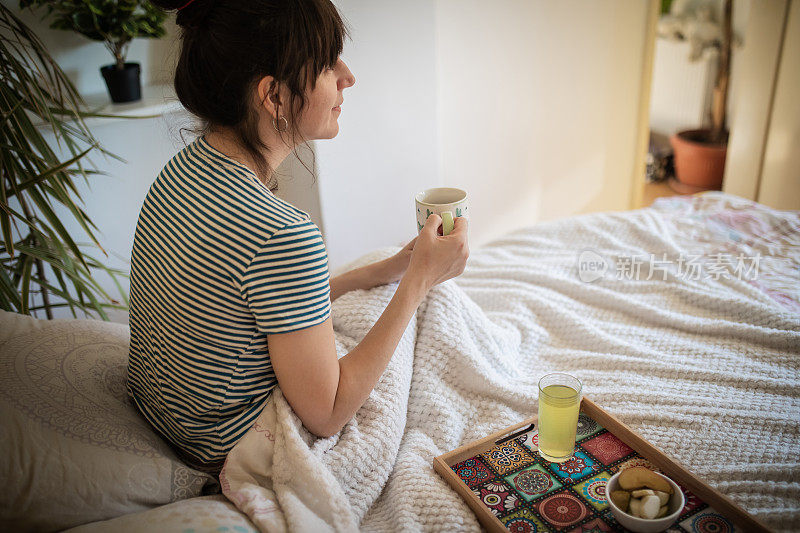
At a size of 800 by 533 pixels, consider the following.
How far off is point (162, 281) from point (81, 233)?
1.35 m

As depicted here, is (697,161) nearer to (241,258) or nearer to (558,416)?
(558,416)

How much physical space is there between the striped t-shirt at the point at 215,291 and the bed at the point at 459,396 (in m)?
0.06

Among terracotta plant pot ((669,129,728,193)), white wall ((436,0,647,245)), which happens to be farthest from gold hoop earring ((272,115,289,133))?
terracotta plant pot ((669,129,728,193))

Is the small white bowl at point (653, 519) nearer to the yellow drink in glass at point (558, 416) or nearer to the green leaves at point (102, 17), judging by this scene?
the yellow drink in glass at point (558, 416)

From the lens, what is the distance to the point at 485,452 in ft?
3.57

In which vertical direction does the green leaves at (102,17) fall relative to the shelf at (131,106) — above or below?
above

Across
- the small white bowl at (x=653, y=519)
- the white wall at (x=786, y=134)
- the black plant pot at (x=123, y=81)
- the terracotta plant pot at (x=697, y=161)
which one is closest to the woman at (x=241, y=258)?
the small white bowl at (x=653, y=519)

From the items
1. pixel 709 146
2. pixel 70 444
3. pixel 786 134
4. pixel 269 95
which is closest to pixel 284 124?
pixel 269 95

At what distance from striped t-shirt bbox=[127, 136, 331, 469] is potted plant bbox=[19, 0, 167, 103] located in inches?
42.2

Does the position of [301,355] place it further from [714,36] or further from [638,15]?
[714,36]

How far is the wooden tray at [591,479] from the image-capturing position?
912 mm

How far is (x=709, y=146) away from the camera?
3.50 m

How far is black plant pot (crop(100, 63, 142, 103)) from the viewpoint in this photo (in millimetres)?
1942

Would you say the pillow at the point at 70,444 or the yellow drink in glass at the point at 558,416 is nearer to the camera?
the pillow at the point at 70,444
